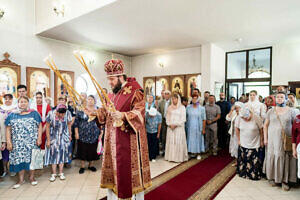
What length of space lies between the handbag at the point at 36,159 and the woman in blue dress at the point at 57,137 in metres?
0.09

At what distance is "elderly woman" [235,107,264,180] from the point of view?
3436 mm

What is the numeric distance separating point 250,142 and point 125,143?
2602mm

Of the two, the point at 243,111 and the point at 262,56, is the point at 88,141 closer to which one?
the point at 243,111

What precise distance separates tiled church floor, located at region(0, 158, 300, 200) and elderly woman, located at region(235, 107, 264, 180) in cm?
19

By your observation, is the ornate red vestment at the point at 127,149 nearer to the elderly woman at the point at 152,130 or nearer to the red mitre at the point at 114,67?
the red mitre at the point at 114,67

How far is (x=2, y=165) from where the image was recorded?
3572mm

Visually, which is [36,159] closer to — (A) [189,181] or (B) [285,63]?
(A) [189,181]

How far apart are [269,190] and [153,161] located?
240 centimetres

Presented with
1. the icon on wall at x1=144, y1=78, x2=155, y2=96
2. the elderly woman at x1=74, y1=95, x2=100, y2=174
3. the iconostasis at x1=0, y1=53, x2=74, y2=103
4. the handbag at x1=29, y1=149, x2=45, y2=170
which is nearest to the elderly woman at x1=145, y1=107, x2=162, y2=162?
the elderly woman at x1=74, y1=95, x2=100, y2=174

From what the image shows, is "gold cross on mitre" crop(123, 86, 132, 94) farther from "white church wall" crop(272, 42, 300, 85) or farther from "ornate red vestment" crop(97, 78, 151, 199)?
"white church wall" crop(272, 42, 300, 85)

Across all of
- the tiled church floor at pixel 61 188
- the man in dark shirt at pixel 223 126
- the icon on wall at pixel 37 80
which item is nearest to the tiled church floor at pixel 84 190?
the tiled church floor at pixel 61 188

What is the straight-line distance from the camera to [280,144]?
3080 mm

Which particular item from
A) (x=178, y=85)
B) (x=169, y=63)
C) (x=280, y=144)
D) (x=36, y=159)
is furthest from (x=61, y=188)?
(x=169, y=63)

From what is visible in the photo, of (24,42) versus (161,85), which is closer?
(24,42)
